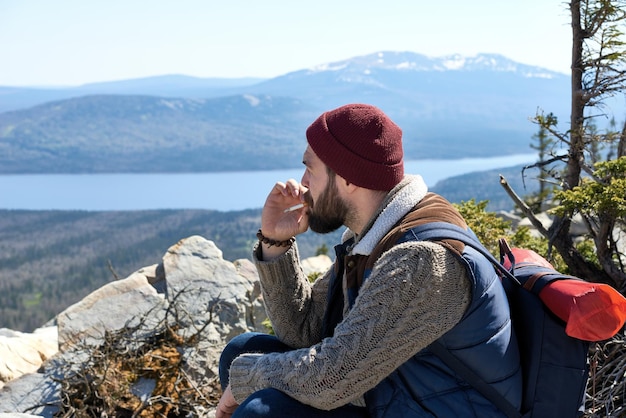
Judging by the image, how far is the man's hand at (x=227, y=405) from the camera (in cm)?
296

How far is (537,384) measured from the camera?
7.84ft

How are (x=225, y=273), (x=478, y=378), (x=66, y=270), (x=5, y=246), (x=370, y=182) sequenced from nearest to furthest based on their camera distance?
(x=478, y=378) < (x=370, y=182) < (x=225, y=273) < (x=66, y=270) < (x=5, y=246)

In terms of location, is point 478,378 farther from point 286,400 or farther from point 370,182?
point 370,182

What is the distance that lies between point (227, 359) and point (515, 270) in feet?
5.08

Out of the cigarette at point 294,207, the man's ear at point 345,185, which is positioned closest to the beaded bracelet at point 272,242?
the cigarette at point 294,207

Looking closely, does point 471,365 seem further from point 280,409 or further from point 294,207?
point 294,207

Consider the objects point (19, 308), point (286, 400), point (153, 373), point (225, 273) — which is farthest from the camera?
point (19, 308)

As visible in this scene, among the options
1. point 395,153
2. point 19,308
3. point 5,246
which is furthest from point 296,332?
point 5,246

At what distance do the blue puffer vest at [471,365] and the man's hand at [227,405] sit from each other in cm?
80

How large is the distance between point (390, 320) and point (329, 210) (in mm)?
746

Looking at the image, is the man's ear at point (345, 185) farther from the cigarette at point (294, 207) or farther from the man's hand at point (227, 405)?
the man's hand at point (227, 405)

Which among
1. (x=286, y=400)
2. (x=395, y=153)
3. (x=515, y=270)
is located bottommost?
(x=286, y=400)

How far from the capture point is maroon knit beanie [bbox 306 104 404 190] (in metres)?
2.76

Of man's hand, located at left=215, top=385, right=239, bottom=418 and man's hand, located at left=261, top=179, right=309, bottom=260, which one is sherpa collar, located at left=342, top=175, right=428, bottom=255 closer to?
man's hand, located at left=261, top=179, right=309, bottom=260
